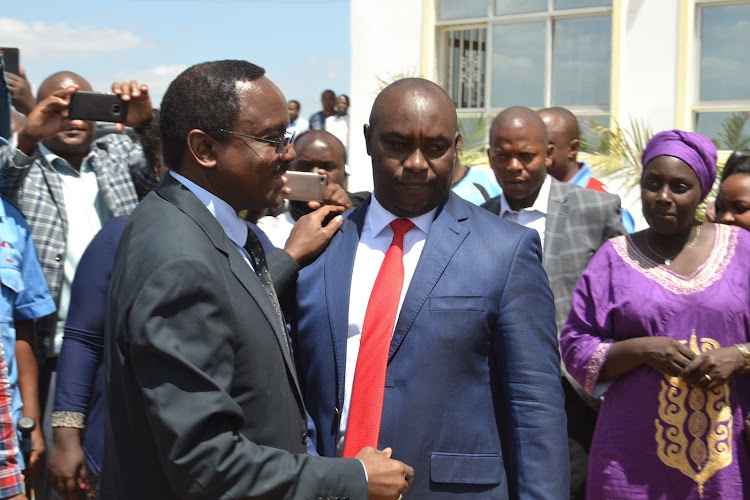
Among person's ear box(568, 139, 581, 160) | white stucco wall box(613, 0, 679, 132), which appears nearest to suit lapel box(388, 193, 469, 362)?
person's ear box(568, 139, 581, 160)

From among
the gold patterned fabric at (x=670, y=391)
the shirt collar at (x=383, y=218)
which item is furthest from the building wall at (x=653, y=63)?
the shirt collar at (x=383, y=218)

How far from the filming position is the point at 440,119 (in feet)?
9.39

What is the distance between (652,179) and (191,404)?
2.61m

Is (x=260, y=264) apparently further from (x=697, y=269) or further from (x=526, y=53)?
(x=526, y=53)

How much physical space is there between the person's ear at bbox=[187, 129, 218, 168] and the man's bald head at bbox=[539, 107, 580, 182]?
4108mm

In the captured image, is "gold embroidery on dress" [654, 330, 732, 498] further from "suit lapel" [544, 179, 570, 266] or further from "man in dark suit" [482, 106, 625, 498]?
"suit lapel" [544, 179, 570, 266]

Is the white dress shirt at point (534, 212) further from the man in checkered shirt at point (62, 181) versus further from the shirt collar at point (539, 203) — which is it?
the man in checkered shirt at point (62, 181)

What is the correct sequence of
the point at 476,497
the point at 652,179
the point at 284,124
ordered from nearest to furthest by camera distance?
the point at 284,124 < the point at 476,497 < the point at 652,179

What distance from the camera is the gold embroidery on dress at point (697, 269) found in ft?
12.2

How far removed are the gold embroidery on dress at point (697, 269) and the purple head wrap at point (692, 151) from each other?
0.66 ft

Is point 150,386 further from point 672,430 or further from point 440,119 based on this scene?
point 672,430

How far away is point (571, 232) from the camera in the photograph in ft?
14.9

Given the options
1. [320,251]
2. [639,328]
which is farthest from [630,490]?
[320,251]

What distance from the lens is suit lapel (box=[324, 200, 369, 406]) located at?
2.76m
